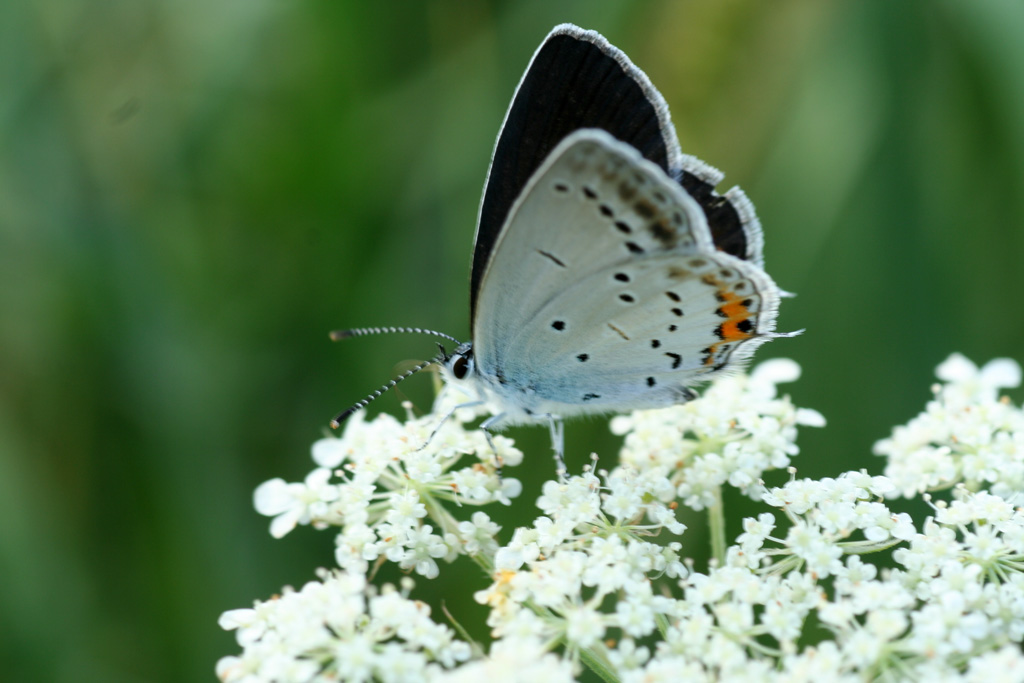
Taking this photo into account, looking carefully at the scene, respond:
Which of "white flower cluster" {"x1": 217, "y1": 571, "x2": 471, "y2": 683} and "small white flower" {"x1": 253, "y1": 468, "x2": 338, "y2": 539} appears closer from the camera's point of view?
"white flower cluster" {"x1": 217, "y1": 571, "x2": 471, "y2": 683}

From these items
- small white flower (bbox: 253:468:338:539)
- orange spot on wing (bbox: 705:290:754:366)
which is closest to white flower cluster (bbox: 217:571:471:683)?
small white flower (bbox: 253:468:338:539)

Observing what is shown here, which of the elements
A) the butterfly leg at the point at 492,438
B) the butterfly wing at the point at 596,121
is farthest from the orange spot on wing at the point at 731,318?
the butterfly leg at the point at 492,438

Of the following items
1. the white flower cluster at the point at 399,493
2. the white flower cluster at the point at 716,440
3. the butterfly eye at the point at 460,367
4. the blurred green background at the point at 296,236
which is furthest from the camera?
the blurred green background at the point at 296,236

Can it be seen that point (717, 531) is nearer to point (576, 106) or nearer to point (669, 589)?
point (669, 589)

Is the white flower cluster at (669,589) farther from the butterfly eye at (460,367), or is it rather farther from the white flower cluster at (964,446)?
the butterfly eye at (460,367)

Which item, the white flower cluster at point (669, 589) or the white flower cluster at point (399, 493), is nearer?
the white flower cluster at point (669, 589)

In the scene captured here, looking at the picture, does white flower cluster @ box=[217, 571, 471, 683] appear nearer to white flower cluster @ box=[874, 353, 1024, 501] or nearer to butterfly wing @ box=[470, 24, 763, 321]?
butterfly wing @ box=[470, 24, 763, 321]

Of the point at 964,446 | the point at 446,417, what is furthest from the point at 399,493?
the point at 964,446
